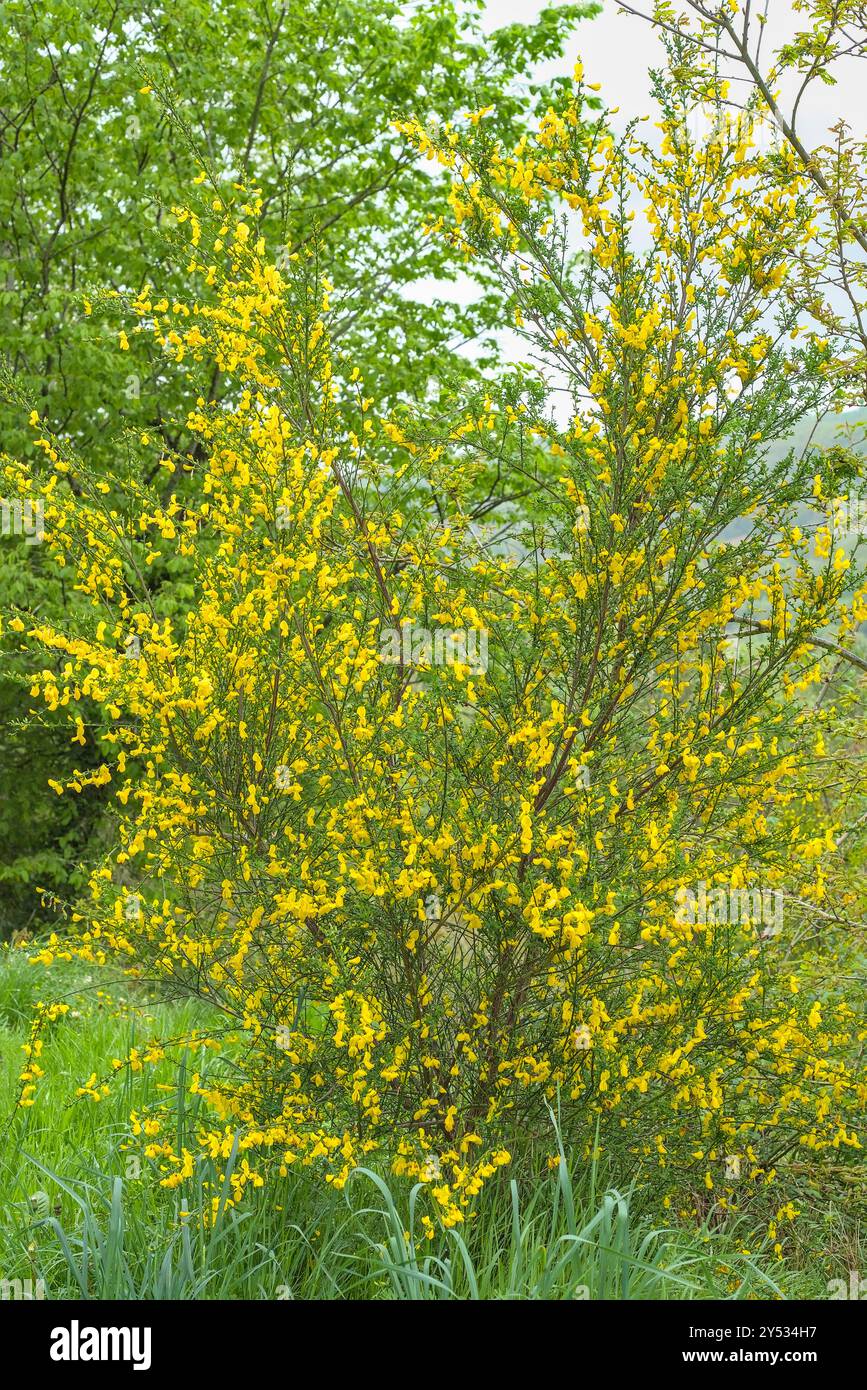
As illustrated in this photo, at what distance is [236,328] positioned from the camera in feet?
11.8

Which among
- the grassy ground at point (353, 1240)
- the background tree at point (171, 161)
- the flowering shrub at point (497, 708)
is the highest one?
the background tree at point (171, 161)

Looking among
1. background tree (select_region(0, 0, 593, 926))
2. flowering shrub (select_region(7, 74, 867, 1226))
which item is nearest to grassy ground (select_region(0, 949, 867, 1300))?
flowering shrub (select_region(7, 74, 867, 1226))

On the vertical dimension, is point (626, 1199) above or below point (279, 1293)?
above

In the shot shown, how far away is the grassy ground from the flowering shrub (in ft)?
0.55

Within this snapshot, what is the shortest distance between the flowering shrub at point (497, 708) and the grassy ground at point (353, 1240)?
0.17 meters

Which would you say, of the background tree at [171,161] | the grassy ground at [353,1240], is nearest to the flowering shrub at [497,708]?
the grassy ground at [353,1240]

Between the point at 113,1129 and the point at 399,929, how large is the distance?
1751mm

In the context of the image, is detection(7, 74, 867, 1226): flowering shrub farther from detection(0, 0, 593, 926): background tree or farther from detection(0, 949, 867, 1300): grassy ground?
detection(0, 0, 593, 926): background tree

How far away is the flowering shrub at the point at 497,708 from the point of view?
11.4 feet

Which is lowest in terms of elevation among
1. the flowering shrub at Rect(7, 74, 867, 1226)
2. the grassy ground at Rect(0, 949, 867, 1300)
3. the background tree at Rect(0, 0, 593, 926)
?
the grassy ground at Rect(0, 949, 867, 1300)

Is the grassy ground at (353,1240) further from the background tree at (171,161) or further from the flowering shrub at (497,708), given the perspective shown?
the background tree at (171,161)

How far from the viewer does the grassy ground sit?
3.04 meters
